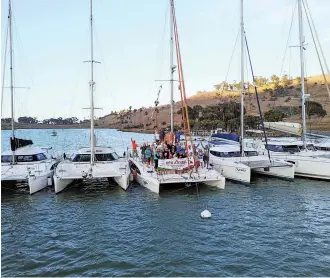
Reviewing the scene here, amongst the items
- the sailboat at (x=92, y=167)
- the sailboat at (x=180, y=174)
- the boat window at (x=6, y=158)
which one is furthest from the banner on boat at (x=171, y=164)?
the boat window at (x=6, y=158)

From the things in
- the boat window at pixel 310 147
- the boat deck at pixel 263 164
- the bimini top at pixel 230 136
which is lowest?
the boat deck at pixel 263 164

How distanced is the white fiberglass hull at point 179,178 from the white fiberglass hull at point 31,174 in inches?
235

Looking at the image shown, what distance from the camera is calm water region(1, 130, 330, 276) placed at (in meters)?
10.5

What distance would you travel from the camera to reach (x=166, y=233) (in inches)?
527

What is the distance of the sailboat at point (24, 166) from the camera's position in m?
19.3

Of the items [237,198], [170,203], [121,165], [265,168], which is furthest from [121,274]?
[265,168]

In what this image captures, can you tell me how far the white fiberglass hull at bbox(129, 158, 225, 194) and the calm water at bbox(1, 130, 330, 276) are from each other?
654 mm

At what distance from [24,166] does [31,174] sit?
1.84m

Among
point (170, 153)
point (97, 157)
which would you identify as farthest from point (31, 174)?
point (170, 153)

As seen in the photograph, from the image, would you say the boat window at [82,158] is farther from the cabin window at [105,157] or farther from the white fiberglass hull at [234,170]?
the white fiberglass hull at [234,170]

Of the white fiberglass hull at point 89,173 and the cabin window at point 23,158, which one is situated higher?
the cabin window at point 23,158

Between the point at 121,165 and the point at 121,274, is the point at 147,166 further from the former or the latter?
the point at 121,274

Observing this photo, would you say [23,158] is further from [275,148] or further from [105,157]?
[275,148]

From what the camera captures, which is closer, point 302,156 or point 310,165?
point 310,165
